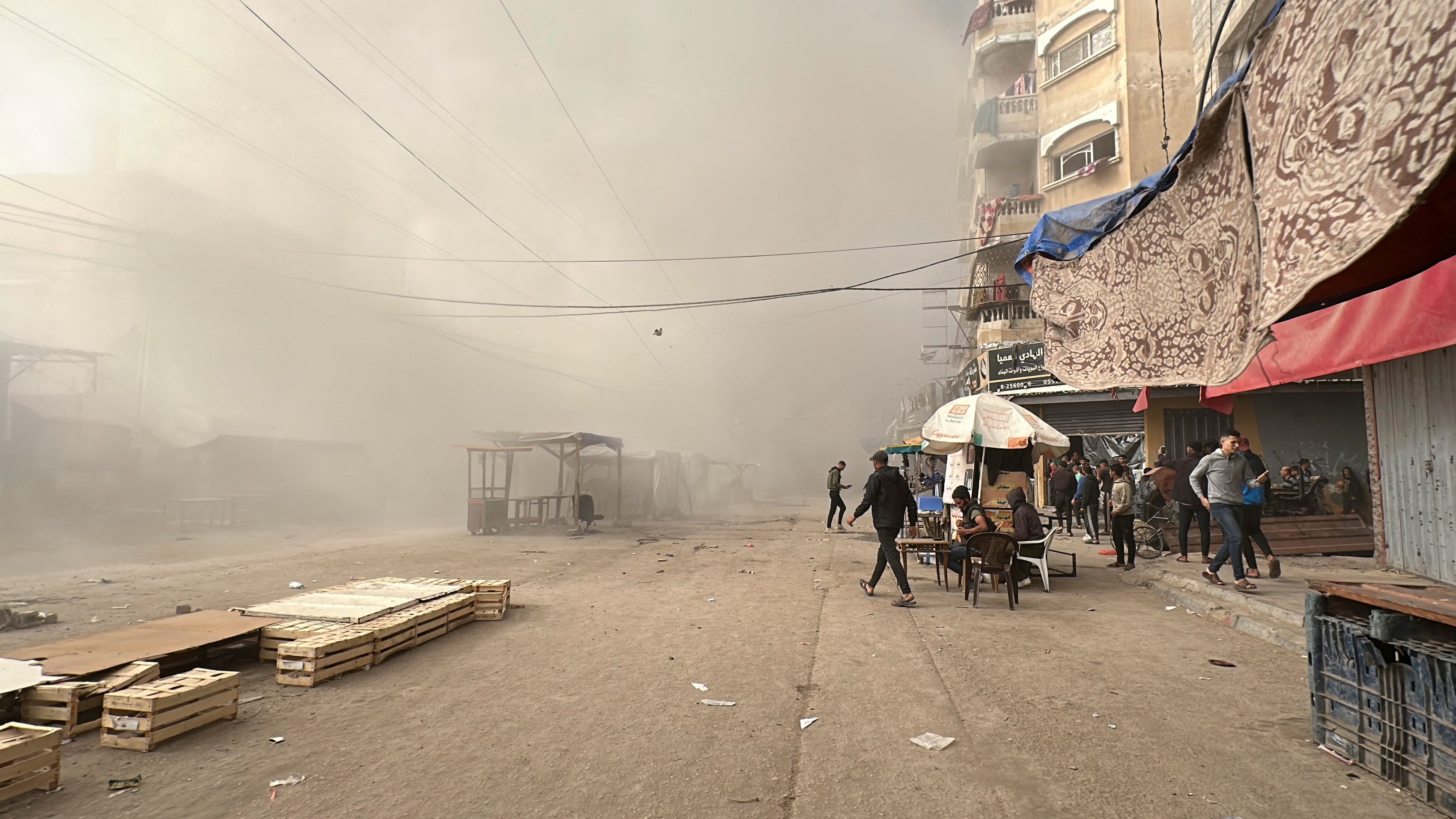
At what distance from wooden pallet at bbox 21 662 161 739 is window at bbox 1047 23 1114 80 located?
1085 inches

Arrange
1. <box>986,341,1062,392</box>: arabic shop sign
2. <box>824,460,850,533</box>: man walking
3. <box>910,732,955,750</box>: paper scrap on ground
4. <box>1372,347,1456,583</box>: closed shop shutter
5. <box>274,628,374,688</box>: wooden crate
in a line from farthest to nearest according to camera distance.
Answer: <box>986,341,1062,392</box>: arabic shop sign < <box>824,460,850,533</box>: man walking < <box>1372,347,1456,583</box>: closed shop shutter < <box>274,628,374,688</box>: wooden crate < <box>910,732,955,750</box>: paper scrap on ground

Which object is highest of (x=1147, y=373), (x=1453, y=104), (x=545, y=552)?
(x=1453, y=104)

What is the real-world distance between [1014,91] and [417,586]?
2923cm

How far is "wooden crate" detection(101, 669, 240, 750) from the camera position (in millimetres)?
3684

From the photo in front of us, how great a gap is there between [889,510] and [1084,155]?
67.8 feet

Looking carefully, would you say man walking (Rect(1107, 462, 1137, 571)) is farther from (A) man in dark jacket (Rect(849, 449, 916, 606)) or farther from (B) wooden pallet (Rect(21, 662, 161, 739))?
(B) wooden pallet (Rect(21, 662, 161, 739))

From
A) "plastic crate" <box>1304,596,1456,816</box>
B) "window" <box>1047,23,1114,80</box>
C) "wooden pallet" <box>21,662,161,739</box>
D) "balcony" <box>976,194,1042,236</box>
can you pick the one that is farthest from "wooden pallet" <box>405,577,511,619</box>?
"window" <box>1047,23,1114,80</box>

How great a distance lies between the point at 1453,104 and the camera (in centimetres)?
171

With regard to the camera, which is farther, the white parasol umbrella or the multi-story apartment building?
the multi-story apartment building

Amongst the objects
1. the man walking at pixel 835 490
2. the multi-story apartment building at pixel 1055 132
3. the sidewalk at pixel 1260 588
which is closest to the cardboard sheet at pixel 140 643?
the sidewalk at pixel 1260 588

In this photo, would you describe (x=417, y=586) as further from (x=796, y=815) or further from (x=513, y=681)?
(x=796, y=815)

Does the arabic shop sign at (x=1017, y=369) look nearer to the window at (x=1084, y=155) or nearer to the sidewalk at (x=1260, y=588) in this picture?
the window at (x=1084, y=155)

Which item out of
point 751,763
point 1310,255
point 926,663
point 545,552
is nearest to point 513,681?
point 751,763

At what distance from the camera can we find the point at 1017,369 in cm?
1961
